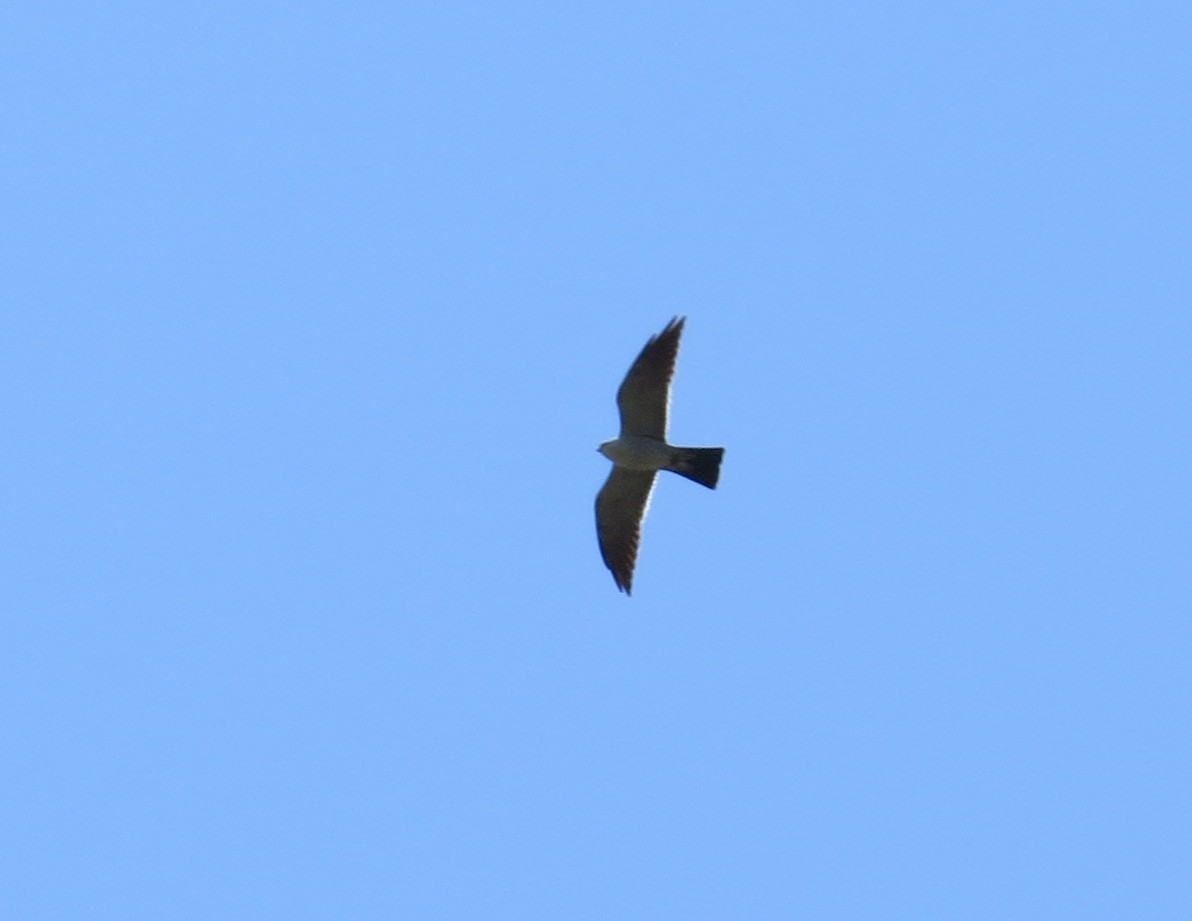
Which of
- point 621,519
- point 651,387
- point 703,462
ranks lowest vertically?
point 621,519

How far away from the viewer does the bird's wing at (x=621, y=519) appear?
1912 cm

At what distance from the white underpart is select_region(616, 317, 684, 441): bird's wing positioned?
8cm

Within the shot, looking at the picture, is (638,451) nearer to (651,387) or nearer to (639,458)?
(639,458)

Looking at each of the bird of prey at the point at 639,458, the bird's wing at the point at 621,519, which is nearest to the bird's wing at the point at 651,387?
the bird of prey at the point at 639,458

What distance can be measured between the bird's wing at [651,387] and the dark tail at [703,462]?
0.27 metres

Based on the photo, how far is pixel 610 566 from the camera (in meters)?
19.4

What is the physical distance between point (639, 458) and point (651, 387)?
739mm

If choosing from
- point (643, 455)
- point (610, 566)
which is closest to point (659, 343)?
point (643, 455)

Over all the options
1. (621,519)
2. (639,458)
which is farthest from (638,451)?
(621,519)

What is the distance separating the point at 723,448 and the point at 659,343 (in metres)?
1.17

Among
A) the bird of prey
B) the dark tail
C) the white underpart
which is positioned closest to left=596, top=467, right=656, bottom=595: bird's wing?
the bird of prey

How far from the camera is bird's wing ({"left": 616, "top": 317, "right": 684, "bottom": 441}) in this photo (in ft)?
59.7

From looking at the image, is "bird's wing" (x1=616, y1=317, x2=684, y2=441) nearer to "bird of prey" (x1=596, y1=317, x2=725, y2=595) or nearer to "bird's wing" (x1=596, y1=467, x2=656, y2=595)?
"bird of prey" (x1=596, y1=317, x2=725, y2=595)

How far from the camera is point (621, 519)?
19375 mm
